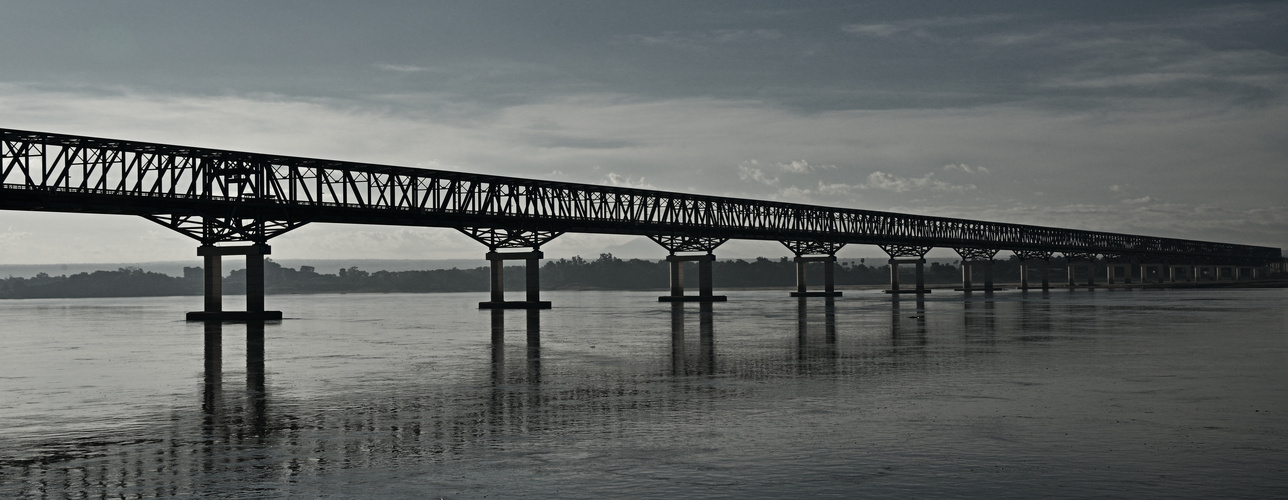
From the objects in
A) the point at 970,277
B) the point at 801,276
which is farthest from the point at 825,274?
the point at 970,277

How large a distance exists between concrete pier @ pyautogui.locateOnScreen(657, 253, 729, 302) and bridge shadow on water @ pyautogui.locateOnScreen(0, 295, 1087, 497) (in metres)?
79.3

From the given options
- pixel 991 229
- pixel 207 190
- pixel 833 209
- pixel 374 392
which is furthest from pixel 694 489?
pixel 991 229

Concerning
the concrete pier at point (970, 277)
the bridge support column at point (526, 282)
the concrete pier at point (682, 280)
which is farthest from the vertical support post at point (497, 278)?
the concrete pier at point (970, 277)

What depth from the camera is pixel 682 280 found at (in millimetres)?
114625

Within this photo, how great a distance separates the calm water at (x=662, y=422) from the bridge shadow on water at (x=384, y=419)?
6cm

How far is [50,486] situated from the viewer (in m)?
11.2

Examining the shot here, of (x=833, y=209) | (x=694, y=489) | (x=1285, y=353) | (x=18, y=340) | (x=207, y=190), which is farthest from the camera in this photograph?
(x=833, y=209)

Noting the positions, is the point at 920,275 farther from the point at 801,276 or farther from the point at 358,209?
the point at 358,209

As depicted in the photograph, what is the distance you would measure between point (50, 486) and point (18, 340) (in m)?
39.7

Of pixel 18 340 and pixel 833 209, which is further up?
pixel 833 209

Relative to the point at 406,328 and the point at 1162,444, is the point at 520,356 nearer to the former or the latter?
the point at 1162,444

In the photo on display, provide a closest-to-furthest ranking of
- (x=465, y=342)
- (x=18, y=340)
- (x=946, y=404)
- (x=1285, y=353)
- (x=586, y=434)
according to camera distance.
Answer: (x=586, y=434)
(x=946, y=404)
(x=1285, y=353)
(x=465, y=342)
(x=18, y=340)

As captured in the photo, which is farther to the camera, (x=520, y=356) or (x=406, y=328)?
(x=406, y=328)

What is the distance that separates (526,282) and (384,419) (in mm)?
74950
